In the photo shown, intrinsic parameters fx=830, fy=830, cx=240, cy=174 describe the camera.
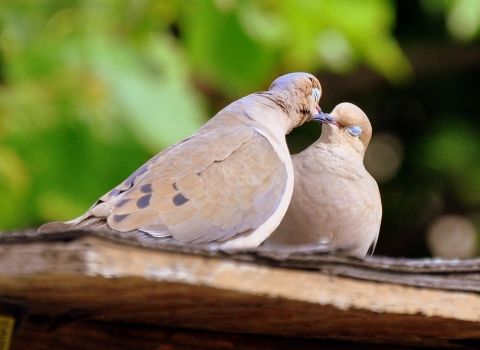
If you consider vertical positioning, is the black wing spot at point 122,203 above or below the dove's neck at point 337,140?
below

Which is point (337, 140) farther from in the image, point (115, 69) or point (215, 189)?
point (115, 69)

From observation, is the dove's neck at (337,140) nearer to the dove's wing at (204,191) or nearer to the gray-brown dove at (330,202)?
the gray-brown dove at (330,202)

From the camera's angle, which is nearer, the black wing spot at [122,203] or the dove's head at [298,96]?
the black wing spot at [122,203]

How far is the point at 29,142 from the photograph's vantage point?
7.69 feet

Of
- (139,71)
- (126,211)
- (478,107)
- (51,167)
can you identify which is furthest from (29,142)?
(478,107)

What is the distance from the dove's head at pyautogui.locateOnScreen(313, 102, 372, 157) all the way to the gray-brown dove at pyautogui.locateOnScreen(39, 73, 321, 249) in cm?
Answer: 10

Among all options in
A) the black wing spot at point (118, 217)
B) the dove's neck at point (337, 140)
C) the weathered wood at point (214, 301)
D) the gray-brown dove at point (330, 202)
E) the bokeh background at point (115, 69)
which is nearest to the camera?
the weathered wood at point (214, 301)

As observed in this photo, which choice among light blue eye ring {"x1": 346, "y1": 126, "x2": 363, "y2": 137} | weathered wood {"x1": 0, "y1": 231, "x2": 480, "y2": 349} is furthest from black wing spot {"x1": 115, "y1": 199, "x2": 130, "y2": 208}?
light blue eye ring {"x1": 346, "y1": 126, "x2": 363, "y2": 137}

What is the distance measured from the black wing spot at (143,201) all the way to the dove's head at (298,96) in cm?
46

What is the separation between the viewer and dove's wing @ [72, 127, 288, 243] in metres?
1.41

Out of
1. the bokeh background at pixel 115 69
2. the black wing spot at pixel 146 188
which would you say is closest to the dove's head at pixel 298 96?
the bokeh background at pixel 115 69

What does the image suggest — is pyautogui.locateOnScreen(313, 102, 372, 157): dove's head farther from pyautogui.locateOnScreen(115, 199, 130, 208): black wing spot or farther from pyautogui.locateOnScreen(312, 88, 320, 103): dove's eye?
pyautogui.locateOnScreen(115, 199, 130, 208): black wing spot

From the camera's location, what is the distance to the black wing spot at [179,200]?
1456mm

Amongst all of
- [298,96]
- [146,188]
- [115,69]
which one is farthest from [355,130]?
[115,69]
